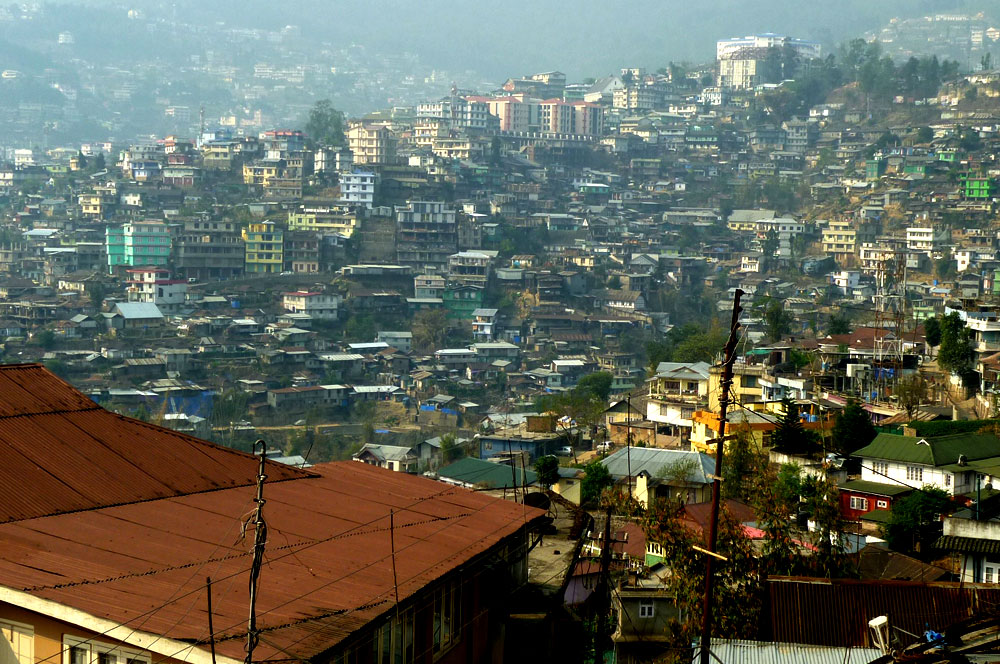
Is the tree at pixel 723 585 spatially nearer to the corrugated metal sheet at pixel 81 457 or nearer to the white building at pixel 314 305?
the corrugated metal sheet at pixel 81 457

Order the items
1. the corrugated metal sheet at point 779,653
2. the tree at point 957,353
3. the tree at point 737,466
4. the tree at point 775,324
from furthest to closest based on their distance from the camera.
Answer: the tree at point 775,324, the tree at point 957,353, the tree at point 737,466, the corrugated metal sheet at point 779,653

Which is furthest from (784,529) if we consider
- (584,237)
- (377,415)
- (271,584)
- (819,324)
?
(584,237)

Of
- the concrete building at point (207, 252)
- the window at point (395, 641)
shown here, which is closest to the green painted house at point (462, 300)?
the concrete building at point (207, 252)

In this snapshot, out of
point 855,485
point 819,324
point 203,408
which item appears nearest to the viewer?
point 855,485

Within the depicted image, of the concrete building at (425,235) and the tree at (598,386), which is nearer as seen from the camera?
the tree at (598,386)

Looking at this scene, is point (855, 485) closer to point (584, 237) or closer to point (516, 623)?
point (516, 623)

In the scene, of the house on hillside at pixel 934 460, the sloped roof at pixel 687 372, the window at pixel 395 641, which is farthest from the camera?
the sloped roof at pixel 687 372

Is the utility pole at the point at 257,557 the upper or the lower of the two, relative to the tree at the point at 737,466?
upper
